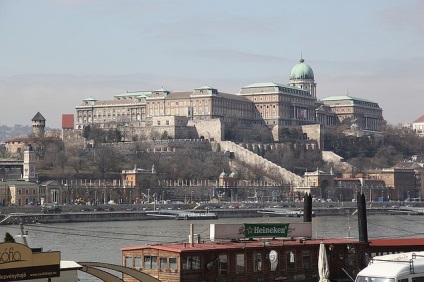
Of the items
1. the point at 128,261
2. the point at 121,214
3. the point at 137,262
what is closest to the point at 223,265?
the point at 137,262

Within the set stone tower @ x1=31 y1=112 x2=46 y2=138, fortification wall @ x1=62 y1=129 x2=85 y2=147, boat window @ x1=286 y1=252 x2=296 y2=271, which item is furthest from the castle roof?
boat window @ x1=286 y1=252 x2=296 y2=271

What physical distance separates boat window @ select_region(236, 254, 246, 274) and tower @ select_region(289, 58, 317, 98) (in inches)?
4864

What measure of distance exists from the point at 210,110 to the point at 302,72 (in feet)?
102

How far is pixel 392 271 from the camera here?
17984mm

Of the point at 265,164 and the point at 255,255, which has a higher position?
the point at 265,164

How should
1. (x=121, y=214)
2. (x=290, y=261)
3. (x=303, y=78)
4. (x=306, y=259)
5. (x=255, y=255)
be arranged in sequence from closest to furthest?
(x=255, y=255)
(x=290, y=261)
(x=306, y=259)
(x=121, y=214)
(x=303, y=78)

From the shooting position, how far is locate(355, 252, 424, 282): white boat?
1792cm

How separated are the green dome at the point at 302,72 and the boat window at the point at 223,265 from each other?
125545 millimetres

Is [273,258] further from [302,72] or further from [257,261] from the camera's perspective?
[302,72]

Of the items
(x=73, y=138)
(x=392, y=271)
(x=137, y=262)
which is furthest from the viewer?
(x=73, y=138)

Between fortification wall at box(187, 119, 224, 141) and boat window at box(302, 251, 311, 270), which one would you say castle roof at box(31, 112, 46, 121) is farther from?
boat window at box(302, 251, 311, 270)

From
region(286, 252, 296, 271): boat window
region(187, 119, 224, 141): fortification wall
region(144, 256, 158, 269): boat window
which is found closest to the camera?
region(144, 256, 158, 269): boat window

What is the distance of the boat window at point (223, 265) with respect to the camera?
22000 millimetres

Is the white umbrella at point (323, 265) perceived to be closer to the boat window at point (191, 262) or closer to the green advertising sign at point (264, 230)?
the green advertising sign at point (264, 230)
